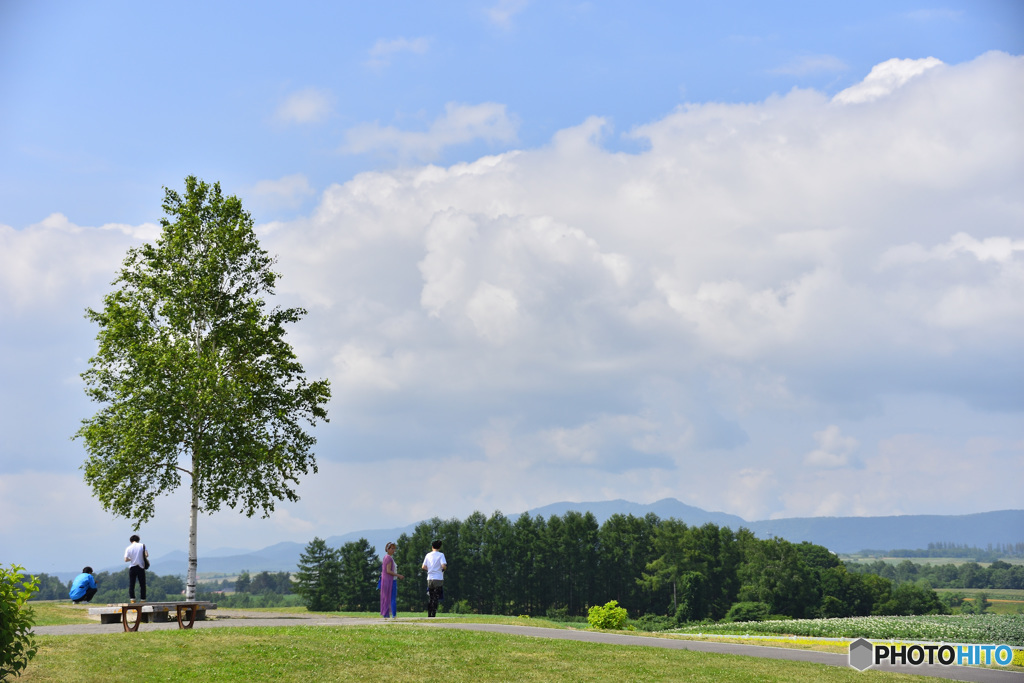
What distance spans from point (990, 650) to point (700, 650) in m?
7.09

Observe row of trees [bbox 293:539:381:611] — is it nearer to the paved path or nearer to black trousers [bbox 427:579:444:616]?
black trousers [bbox 427:579:444:616]

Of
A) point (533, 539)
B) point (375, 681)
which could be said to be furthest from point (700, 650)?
point (533, 539)

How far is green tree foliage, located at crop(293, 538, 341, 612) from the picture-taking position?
4208 inches

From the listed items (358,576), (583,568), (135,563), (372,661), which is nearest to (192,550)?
(135,563)

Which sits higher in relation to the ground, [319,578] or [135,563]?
[135,563]

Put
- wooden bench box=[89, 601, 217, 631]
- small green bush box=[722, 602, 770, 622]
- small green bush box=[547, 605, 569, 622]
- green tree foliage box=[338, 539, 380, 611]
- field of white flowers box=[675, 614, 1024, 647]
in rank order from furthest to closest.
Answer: green tree foliage box=[338, 539, 380, 611]
small green bush box=[547, 605, 569, 622]
small green bush box=[722, 602, 770, 622]
field of white flowers box=[675, 614, 1024, 647]
wooden bench box=[89, 601, 217, 631]

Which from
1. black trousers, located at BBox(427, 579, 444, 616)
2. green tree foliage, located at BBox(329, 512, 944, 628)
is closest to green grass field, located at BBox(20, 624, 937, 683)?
black trousers, located at BBox(427, 579, 444, 616)

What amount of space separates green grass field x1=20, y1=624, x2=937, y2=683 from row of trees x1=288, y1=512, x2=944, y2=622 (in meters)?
88.0

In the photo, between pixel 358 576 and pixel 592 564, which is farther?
pixel 592 564

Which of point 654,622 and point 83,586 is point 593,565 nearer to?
point 654,622

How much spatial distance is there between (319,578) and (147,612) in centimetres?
9009

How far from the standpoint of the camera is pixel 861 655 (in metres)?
18.6

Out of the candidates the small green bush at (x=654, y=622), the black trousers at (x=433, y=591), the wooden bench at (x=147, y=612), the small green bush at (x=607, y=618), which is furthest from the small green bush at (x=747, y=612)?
the wooden bench at (x=147, y=612)

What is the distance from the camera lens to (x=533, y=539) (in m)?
116
